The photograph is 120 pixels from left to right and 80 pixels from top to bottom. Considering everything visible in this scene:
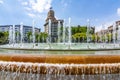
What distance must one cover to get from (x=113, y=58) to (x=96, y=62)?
1.80 ft

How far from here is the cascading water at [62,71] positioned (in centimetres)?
690

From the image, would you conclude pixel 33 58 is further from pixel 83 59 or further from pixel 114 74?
pixel 114 74

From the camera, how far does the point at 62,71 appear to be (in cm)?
696

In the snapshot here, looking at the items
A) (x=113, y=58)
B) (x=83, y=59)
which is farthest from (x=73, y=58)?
(x=113, y=58)

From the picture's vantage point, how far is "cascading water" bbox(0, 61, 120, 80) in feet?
22.6

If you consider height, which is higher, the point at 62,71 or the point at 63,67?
the point at 63,67

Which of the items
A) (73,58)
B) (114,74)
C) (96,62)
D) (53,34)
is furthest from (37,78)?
(53,34)

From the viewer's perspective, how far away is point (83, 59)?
7098 mm

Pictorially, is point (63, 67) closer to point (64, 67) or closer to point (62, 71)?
point (64, 67)

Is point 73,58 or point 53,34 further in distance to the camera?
point 53,34

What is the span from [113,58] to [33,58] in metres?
2.48

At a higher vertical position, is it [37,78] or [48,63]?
[48,63]

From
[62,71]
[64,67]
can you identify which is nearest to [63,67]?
[64,67]

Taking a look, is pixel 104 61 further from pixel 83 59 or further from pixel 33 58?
pixel 33 58
